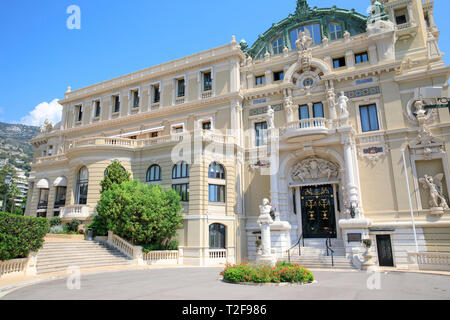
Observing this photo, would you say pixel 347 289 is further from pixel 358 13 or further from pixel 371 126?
pixel 358 13

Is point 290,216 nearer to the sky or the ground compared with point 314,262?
nearer to the sky

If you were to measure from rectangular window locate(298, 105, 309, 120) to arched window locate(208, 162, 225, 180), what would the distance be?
327 inches

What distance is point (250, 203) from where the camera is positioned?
27.4 metres

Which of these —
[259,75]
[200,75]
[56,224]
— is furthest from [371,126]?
[56,224]

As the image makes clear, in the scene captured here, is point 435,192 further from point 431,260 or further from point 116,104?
point 116,104

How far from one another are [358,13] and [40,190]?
37744 millimetres

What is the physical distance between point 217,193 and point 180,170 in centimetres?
364

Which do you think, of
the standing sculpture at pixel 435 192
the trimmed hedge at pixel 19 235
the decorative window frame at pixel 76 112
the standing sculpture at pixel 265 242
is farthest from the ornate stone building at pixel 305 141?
the trimmed hedge at pixel 19 235

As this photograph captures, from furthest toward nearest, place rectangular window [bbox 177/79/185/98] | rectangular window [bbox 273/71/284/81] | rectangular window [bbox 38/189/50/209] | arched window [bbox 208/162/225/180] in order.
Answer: rectangular window [bbox 38/189/50/209]
rectangular window [bbox 177/79/185/98]
rectangular window [bbox 273/71/284/81]
arched window [bbox 208/162/225/180]

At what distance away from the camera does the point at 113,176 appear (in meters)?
26.3

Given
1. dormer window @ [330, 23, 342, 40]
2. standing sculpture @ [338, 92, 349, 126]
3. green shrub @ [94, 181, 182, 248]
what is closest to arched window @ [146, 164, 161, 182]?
green shrub @ [94, 181, 182, 248]

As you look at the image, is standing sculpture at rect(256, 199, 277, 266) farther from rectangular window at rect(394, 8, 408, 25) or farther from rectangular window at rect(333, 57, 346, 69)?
rectangular window at rect(394, 8, 408, 25)

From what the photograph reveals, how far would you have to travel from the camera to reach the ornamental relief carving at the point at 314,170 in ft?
83.4

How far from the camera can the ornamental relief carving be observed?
83.4ft
